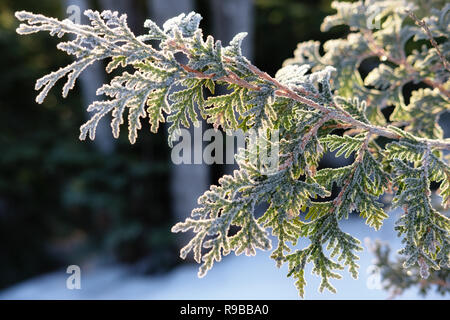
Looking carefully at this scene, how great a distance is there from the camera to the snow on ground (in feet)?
21.1

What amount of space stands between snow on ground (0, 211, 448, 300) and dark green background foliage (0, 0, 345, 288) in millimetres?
279

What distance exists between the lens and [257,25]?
858cm

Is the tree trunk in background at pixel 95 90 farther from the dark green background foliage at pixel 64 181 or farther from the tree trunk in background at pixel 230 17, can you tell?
the tree trunk in background at pixel 230 17

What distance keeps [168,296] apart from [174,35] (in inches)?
214

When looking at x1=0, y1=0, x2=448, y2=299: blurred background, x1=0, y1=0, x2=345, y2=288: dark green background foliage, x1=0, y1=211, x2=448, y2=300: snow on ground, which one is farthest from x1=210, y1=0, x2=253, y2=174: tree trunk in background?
x1=0, y1=211, x2=448, y2=300: snow on ground

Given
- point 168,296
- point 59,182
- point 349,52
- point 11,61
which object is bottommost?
point 168,296

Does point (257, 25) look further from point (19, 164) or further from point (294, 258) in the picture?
point (294, 258)

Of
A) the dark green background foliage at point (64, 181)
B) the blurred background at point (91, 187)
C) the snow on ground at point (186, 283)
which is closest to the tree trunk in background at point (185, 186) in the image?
the blurred background at point (91, 187)

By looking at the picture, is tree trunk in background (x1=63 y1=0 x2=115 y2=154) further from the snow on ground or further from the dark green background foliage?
the snow on ground

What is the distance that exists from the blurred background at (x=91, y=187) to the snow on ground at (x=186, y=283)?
0.09 feet

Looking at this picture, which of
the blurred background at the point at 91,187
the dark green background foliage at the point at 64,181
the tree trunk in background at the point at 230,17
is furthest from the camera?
the dark green background foliage at the point at 64,181

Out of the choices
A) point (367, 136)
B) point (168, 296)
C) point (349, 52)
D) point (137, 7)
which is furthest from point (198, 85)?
point (137, 7)

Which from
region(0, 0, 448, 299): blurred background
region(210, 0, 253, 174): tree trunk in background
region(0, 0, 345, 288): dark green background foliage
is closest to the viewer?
region(210, 0, 253, 174): tree trunk in background

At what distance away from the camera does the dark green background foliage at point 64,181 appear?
705 cm
